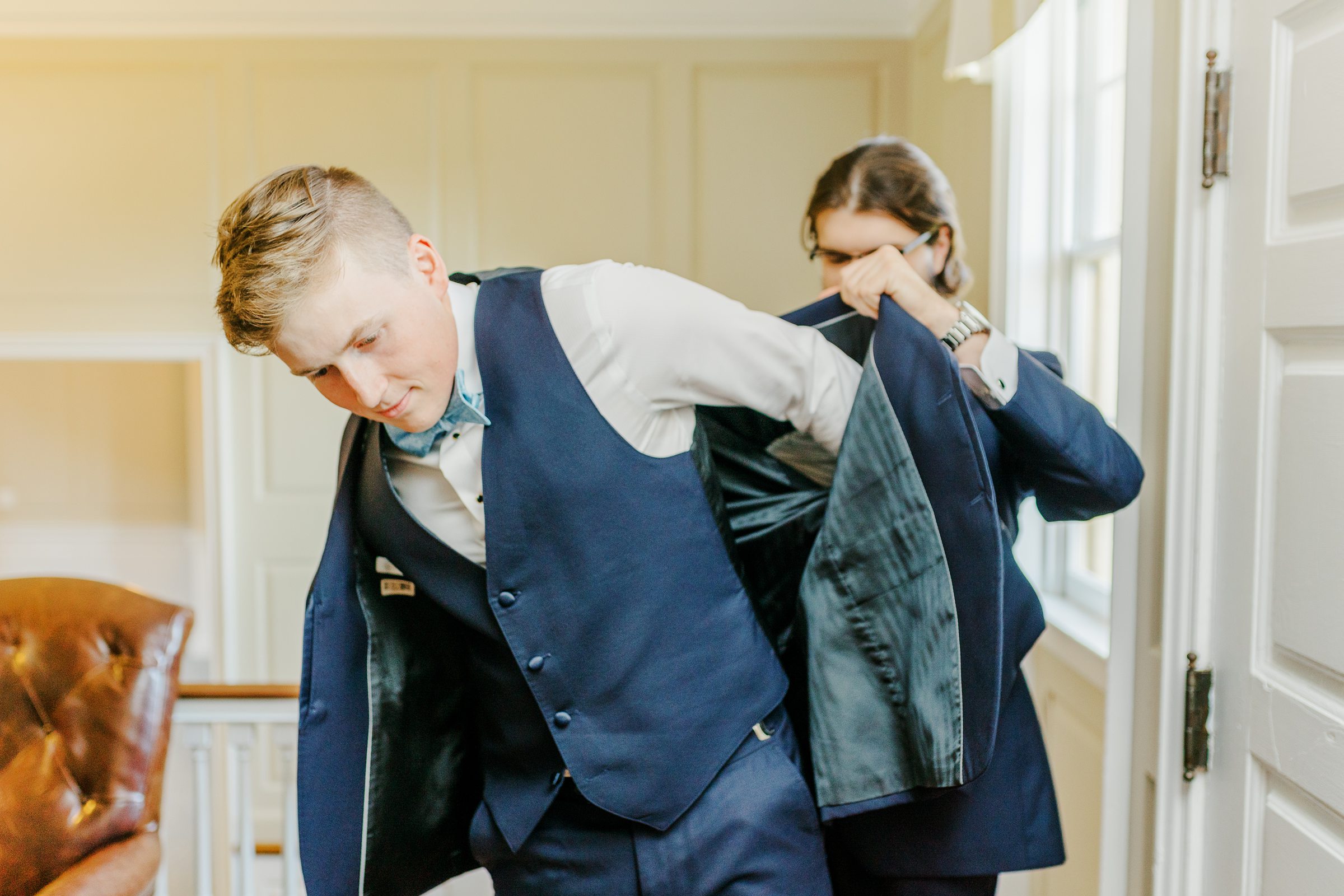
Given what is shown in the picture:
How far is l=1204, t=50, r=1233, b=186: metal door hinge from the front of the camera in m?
1.10

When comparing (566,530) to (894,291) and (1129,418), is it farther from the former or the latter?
(1129,418)

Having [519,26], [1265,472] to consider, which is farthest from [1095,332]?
[519,26]

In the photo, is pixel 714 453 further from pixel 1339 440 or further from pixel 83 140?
pixel 83 140

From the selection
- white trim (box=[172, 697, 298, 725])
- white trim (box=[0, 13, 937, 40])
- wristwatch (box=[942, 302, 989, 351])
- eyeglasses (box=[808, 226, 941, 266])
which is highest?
white trim (box=[0, 13, 937, 40])

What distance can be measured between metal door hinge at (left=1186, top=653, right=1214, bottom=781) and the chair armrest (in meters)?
1.64

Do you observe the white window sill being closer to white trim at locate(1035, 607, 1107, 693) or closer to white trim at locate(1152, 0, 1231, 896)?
white trim at locate(1035, 607, 1107, 693)

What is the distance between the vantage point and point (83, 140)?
3674 millimetres

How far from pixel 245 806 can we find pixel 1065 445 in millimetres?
1827

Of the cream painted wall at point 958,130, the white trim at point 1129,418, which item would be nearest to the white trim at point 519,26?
the cream painted wall at point 958,130

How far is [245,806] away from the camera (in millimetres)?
1980

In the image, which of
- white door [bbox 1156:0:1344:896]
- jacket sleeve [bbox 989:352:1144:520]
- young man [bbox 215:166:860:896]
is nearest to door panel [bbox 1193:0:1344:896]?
white door [bbox 1156:0:1344:896]

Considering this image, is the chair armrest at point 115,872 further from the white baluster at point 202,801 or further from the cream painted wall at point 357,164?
the cream painted wall at point 357,164

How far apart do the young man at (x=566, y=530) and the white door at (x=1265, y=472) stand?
1.50ft

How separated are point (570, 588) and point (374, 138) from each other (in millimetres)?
3114
